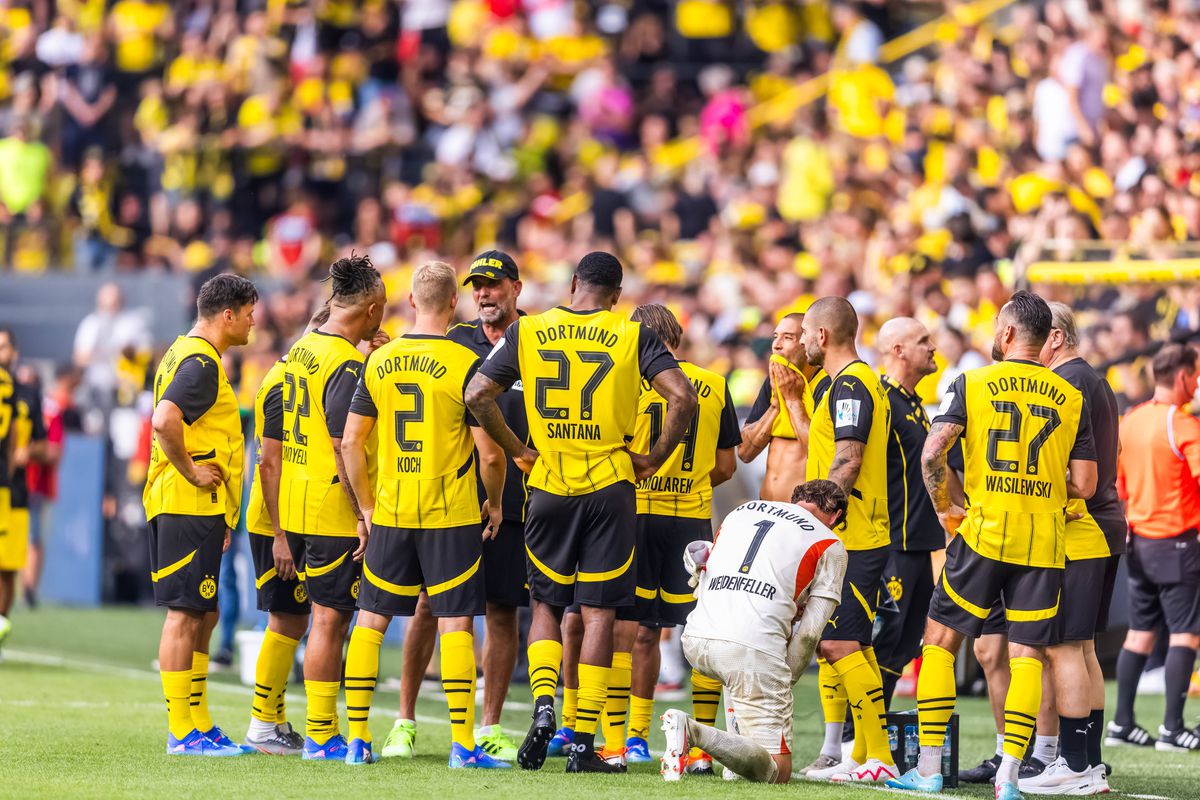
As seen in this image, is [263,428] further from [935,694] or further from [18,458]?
[18,458]

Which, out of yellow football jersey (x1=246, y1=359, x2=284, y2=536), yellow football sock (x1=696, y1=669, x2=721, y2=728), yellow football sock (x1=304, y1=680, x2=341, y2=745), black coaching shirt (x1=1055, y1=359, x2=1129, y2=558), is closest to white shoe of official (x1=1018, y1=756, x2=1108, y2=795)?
black coaching shirt (x1=1055, y1=359, x2=1129, y2=558)

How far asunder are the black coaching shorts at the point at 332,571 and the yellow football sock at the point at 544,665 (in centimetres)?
90

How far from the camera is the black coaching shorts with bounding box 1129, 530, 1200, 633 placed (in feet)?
36.4

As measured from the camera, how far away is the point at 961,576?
27.6 feet

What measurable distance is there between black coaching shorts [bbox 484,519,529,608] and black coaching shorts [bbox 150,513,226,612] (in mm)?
1345

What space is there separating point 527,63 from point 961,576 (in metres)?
18.7

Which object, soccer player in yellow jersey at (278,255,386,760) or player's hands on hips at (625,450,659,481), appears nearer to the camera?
player's hands on hips at (625,450,659,481)

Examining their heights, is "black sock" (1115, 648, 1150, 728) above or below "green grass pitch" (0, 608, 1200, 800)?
above

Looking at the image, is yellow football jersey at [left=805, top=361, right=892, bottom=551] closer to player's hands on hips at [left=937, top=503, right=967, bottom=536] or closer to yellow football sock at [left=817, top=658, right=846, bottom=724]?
player's hands on hips at [left=937, top=503, right=967, bottom=536]

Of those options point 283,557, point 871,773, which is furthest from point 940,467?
point 283,557

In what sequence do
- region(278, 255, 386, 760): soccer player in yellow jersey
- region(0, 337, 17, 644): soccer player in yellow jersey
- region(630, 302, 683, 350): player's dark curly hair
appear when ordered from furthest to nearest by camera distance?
region(0, 337, 17, 644): soccer player in yellow jersey < region(630, 302, 683, 350): player's dark curly hair < region(278, 255, 386, 760): soccer player in yellow jersey

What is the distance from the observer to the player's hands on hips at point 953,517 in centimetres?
862

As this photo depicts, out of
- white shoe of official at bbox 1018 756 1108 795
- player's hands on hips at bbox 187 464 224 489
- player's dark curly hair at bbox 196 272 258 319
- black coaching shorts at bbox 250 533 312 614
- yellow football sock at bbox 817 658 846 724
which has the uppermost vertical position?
player's dark curly hair at bbox 196 272 258 319

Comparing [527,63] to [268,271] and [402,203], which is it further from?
[268,271]
